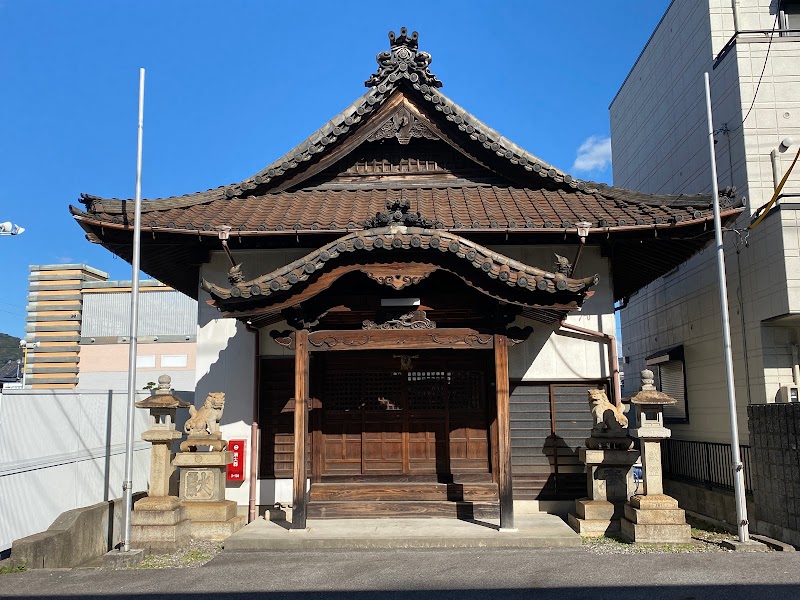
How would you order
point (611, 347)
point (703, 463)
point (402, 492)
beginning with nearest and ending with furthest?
1. point (402, 492)
2. point (611, 347)
3. point (703, 463)

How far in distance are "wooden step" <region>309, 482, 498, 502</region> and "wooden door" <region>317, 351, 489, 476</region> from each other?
0.77 meters

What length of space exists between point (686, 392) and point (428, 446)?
7835 mm

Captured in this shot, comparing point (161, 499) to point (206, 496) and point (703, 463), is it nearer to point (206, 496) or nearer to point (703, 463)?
point (206, 496)

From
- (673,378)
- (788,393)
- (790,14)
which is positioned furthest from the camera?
(673,378)

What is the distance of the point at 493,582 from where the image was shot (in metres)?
7.34

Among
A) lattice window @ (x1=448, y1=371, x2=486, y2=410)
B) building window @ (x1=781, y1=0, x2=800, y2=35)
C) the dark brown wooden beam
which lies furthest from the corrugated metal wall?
building window @ (x1=781, y1=0, x2=800, y2=35)

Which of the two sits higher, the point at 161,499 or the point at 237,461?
the point at 237,461

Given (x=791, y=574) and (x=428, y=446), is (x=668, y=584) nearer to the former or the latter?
(x=791, y=574)

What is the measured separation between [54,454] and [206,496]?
2307 mm

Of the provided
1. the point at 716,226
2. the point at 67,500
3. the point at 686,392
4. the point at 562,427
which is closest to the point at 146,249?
the point at 67,500

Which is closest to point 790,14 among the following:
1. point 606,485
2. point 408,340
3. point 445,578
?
point 606,485

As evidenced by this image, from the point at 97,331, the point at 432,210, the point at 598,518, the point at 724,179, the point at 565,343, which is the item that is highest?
the point at 724,179

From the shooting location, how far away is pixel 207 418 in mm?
10422

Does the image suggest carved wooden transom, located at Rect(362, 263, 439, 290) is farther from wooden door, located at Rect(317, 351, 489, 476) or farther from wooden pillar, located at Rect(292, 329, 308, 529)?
wooden door, located at Rect(317, 351, 489, 476)
